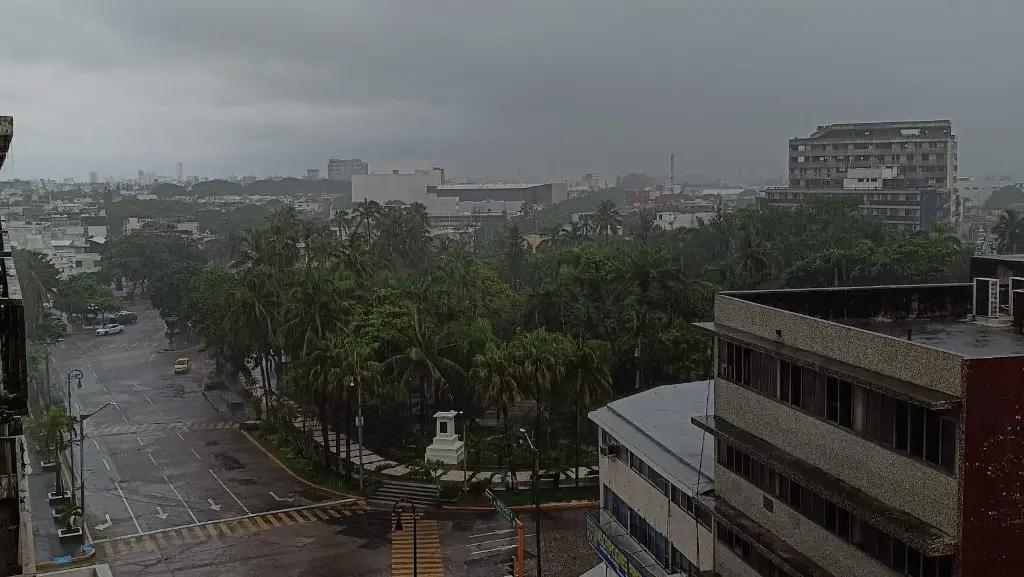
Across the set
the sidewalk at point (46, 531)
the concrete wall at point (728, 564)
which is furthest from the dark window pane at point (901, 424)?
the sidewalk at point (46, 531)

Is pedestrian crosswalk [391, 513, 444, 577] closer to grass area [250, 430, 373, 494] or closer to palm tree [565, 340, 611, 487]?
grass area [250, 430, 373, 494]

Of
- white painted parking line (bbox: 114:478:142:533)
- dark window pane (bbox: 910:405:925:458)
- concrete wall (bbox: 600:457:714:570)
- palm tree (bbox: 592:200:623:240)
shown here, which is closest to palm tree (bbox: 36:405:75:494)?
white painted parking line (bbox: 114:478:142:533)

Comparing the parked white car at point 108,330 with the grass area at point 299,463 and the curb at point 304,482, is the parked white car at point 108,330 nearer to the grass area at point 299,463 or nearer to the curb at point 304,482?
the grass area at point 299,463

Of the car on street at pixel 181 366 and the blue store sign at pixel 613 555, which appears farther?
the car on street at pixel 181 366

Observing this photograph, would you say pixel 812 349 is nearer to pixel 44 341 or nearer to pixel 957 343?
pixel 957 343

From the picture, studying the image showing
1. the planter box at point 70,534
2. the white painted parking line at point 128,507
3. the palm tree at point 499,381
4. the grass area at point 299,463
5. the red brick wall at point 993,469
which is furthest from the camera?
the grass area at point 299,463

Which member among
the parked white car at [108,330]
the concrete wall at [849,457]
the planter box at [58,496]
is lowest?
the planter box at [58,496]

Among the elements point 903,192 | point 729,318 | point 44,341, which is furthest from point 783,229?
point 729,318
